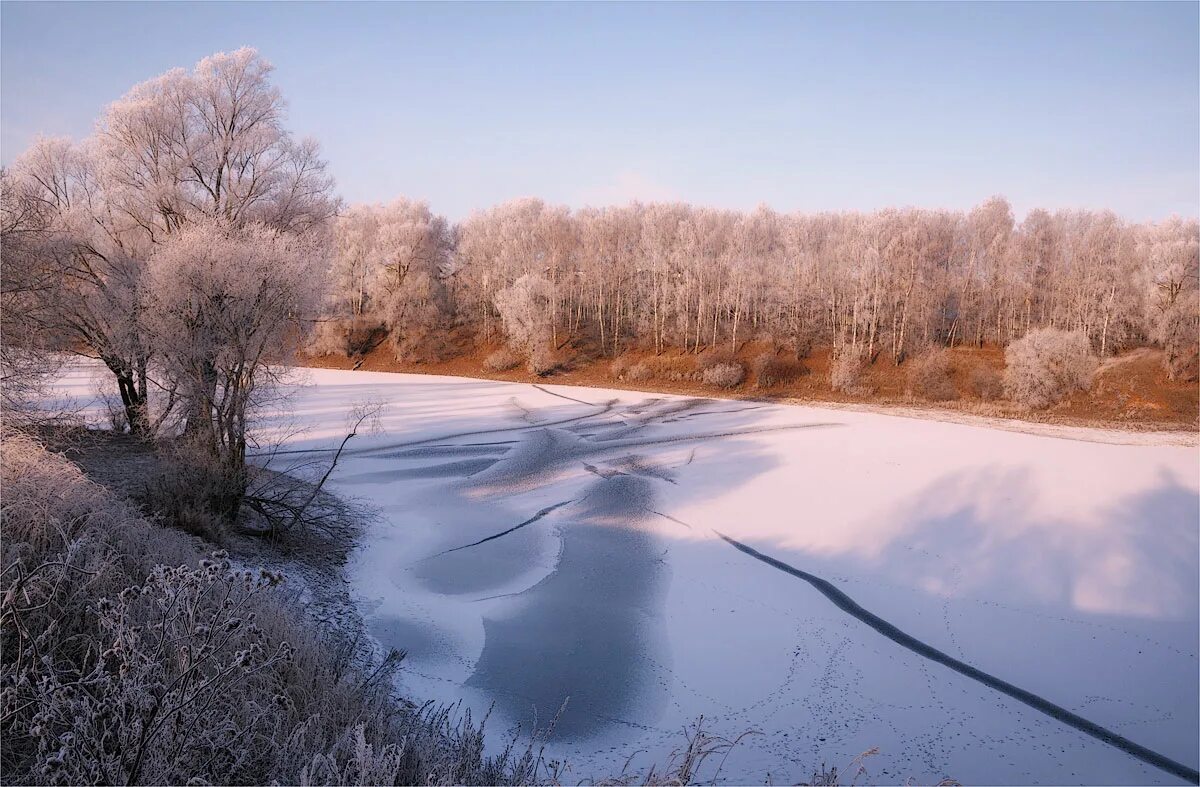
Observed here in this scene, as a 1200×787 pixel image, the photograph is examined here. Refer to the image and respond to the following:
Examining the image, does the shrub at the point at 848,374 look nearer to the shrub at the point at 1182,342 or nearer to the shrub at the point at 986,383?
the shrub at the point at 986,383

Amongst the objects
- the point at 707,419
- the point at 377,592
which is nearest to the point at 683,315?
the point at 707,419

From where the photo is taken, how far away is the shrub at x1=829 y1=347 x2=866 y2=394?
30156 millimetres

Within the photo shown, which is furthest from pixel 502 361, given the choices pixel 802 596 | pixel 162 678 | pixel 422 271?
pixel 162 678

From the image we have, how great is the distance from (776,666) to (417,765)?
4.86m

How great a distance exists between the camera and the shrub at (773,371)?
3203cm

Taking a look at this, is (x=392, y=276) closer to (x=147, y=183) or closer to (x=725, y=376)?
(x=725, y=376)

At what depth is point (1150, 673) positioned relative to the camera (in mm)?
8055

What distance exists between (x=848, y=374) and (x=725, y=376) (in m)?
5.23

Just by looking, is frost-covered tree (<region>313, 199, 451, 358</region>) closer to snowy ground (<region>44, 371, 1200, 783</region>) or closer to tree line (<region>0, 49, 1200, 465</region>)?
tree line (<region>0, 49, 1200, 465</region>)

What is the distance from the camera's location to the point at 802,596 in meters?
9.80

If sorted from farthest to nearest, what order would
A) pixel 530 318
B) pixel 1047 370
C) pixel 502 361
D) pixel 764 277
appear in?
1. pixel 764 277
2. pixel 502 361
3. pixel 530 318
4. pixel 1047 370

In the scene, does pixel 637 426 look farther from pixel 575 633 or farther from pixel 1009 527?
pixel 575 633

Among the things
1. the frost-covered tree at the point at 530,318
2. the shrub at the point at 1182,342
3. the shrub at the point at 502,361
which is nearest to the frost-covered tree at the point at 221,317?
the frost-covered tree at the point at 530,318

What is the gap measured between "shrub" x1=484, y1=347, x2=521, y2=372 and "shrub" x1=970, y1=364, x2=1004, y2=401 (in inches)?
839
